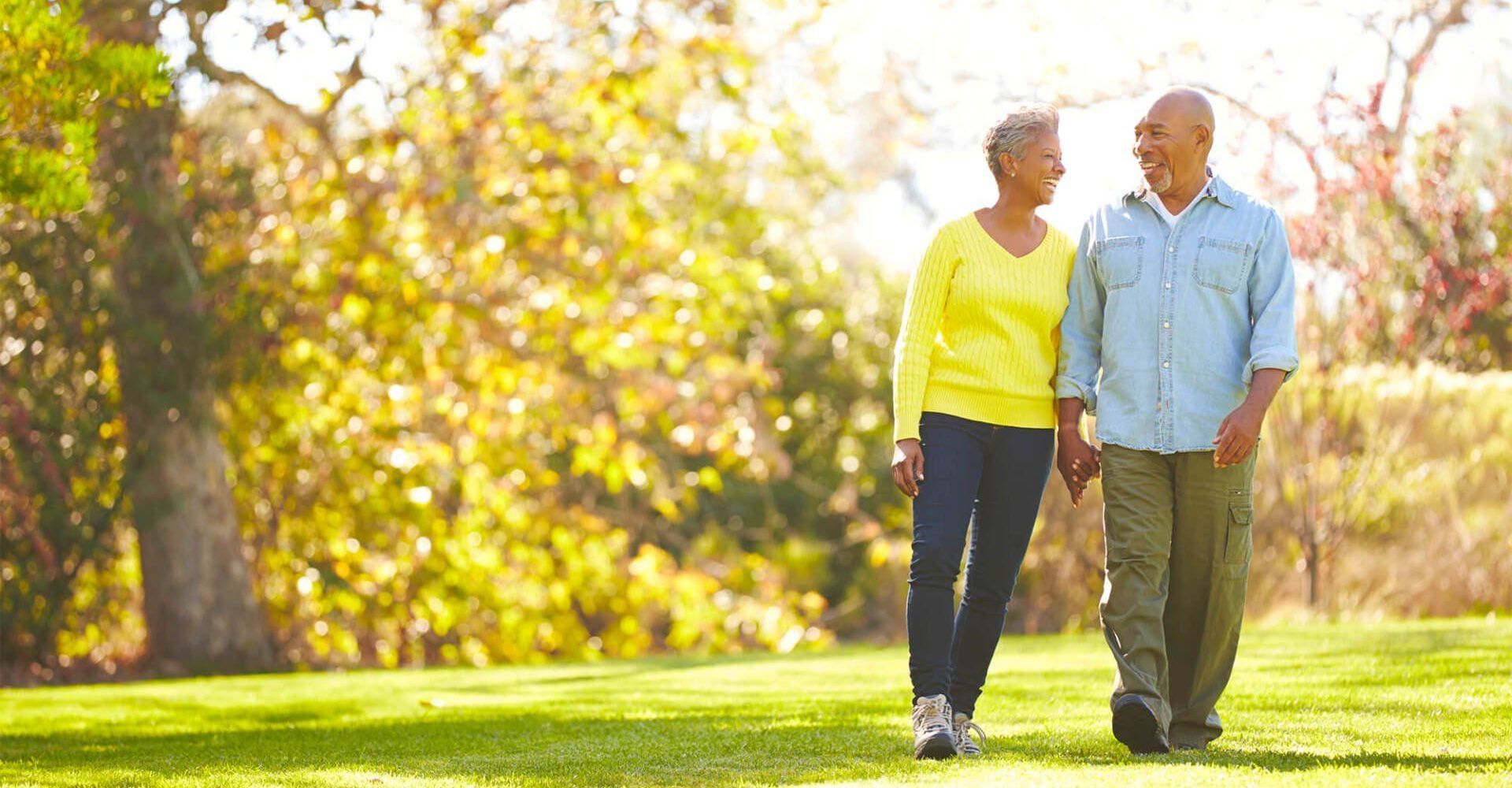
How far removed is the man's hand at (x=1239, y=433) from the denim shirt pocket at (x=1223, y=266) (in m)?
0.33

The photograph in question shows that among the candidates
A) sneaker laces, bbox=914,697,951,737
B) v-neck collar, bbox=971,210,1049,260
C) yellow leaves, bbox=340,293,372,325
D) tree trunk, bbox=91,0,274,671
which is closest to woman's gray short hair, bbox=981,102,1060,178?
v-neck collar, bbox=971,210,1049,260

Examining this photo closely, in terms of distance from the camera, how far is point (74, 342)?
10562 mm

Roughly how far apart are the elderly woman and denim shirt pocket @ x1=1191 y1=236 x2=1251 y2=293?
39 cm

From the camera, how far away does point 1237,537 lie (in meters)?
4.50

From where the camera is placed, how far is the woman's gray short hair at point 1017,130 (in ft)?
14.9

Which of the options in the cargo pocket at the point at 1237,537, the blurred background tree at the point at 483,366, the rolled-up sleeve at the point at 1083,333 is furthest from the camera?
the blurred background tree at the point at 483,366

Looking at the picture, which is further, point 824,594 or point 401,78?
point 824,594

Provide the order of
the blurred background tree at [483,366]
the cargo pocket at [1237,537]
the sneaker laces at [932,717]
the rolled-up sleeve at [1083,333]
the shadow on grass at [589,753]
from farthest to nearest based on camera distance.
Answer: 1. the blurred background tree at [483,366]
2. the rolled-up sleeve at [1083,333]
3. the cargo pocket at [1237,537]
4. the sneaker laces at [932,717]
5. the shadow on grass at [589,753]

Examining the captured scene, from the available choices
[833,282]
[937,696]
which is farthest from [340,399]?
[937,696]

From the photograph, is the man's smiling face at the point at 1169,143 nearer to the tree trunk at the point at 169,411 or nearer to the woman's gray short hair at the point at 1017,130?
the woman's gray short hair at the point at 1017,130

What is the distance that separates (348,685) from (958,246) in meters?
4.88

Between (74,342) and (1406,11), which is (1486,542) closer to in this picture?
(1406,11)

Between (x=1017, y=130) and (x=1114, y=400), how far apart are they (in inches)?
29.7

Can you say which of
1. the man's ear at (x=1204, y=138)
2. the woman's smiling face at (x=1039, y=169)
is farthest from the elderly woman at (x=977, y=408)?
the man's ear at (x=1204, y=138)
